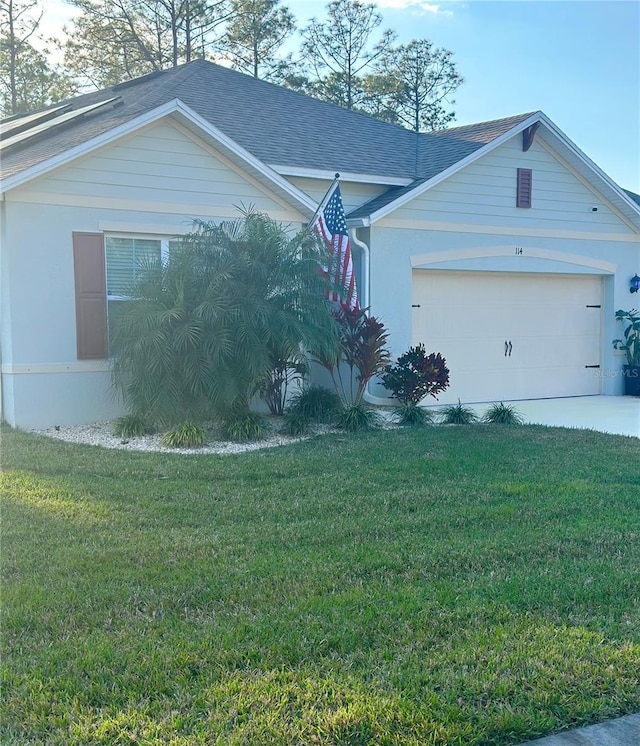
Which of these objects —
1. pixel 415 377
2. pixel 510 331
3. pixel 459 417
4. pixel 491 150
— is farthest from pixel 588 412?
pixel 491 150

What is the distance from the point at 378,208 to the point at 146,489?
693cm

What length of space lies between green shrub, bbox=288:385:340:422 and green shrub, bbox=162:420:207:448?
1.79m

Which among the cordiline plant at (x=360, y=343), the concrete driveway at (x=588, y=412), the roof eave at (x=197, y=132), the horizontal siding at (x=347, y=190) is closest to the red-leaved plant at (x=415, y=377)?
the cordiline plant at (x=360, y=343)

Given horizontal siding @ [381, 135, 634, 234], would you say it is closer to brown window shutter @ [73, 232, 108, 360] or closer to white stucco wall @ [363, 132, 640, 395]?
white stucco wall @ [363, 132, 640, 395]

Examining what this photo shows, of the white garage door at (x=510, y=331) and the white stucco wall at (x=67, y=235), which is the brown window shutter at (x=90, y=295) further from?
the white garage door at (x=510, y=331)

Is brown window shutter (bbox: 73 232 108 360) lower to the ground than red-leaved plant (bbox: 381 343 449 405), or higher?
higher

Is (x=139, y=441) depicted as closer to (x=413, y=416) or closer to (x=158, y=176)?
(x=413, y=416)

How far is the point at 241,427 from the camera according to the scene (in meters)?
9.49

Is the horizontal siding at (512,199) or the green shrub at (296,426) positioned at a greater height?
the horizontal siding at (512,199)

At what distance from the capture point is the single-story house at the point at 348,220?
10273 mm

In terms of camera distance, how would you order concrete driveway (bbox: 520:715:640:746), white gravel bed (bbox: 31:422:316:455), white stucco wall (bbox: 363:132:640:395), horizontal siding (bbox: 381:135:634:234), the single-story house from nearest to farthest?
concrete driveway (bbox: 520:715:640:746)
white gravel bed (bbox: 31:422:316:455)
the single-story house
white stucco wall (bbox: 363:132:640:395)
horizontal siding (bbox: 381:135:634:234)

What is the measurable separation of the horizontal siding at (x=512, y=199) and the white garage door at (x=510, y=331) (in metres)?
0.92

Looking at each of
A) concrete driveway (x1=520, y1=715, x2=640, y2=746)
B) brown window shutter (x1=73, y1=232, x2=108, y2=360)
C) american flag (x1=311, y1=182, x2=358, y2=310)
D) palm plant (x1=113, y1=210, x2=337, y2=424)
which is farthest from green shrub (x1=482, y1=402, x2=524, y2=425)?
concrete driveway (x1=520, y1=715, x2=640, y2=746)

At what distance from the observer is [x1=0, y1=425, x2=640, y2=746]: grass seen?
3375 mm
